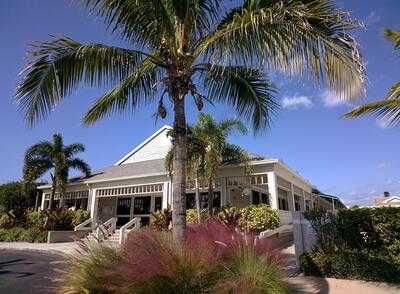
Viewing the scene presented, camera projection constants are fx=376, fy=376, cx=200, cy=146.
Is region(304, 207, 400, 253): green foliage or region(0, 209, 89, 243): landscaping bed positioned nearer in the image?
region(304, 207, 400, 253): green foliage

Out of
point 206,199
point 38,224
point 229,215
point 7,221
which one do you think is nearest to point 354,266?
point 229,215

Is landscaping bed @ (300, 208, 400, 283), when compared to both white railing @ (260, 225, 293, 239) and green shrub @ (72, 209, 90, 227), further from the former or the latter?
green shrub @ (72, 209, 90, 227)

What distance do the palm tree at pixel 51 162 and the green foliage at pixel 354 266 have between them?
20851 mm

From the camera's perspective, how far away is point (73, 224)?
80.6 feet

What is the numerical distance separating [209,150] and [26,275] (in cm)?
973

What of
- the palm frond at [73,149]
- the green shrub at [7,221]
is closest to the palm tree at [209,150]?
the palm frond at [73,149]

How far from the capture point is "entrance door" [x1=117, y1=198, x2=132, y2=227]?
27844mm

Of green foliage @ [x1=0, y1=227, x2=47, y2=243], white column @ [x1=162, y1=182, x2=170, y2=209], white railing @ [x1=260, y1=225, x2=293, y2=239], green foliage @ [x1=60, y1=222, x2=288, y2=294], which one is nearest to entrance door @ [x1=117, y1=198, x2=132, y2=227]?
green foliage @ [x1=0, y1=227, x2=47, y2=243]

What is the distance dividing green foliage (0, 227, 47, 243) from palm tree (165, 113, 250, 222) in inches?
418

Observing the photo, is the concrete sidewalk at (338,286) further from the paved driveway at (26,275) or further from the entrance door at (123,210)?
the entrance door at (123,210)

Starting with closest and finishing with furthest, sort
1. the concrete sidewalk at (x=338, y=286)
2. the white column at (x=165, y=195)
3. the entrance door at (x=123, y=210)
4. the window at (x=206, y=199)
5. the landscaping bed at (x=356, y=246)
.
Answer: the concrete sidewalk at (x=338, y=286) < the landscaping bed at (x=356, y=246) < the white column at (x=165, y=195) < the window at (x=206, y=199) < the entrance door at (x=123, y=210)

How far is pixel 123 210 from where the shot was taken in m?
28.2

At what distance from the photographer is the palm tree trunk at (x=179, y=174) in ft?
23.9

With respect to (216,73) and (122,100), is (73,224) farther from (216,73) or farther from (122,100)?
(216,73)
